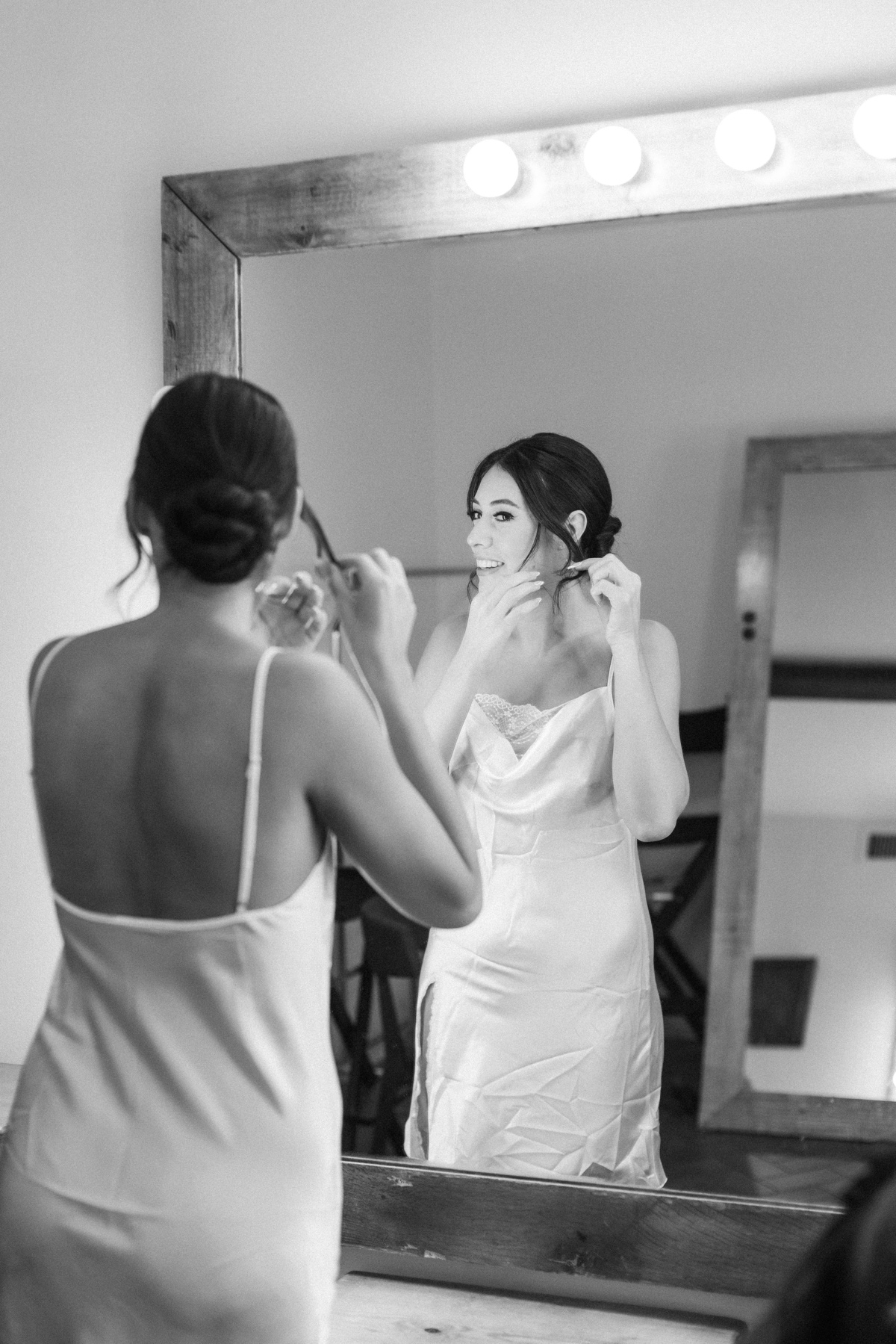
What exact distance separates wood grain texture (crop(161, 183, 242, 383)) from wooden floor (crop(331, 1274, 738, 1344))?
1135mm

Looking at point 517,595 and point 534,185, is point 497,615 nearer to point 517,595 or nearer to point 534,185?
point 517,595

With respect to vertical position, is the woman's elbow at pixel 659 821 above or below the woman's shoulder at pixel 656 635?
below

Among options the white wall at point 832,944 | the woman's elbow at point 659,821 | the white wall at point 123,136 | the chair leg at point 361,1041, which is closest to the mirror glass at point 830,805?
the white wall at point 832,944

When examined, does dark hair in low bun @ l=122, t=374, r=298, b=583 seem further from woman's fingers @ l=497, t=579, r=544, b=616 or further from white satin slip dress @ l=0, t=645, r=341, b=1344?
woman's fingers @ l=497, t=579, r=544, b=616

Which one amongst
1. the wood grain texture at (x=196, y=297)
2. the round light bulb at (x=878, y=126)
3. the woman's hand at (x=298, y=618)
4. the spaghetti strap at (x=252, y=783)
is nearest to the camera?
the spaghetti strap at (x=252, y=783)

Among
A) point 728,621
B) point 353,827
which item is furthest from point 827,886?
point 353,827

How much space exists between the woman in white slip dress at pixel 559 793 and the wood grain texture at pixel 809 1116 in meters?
0.09

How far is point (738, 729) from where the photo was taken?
5.19ft

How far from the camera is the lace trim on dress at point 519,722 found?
155 cm

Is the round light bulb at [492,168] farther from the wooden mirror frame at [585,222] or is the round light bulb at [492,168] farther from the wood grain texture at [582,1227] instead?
the wood grain texture at [582,1227]

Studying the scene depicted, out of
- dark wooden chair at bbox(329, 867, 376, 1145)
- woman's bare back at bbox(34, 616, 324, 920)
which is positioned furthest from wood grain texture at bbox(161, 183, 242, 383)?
woman's bare back at bbox(34, 616, 324, 920)

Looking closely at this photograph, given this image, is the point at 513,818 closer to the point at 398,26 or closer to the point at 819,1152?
the point at 819,1152

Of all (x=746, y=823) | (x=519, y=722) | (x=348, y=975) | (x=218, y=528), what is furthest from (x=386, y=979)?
(x=218, y=528)

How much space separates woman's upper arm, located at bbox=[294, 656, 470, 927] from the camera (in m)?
0.95
